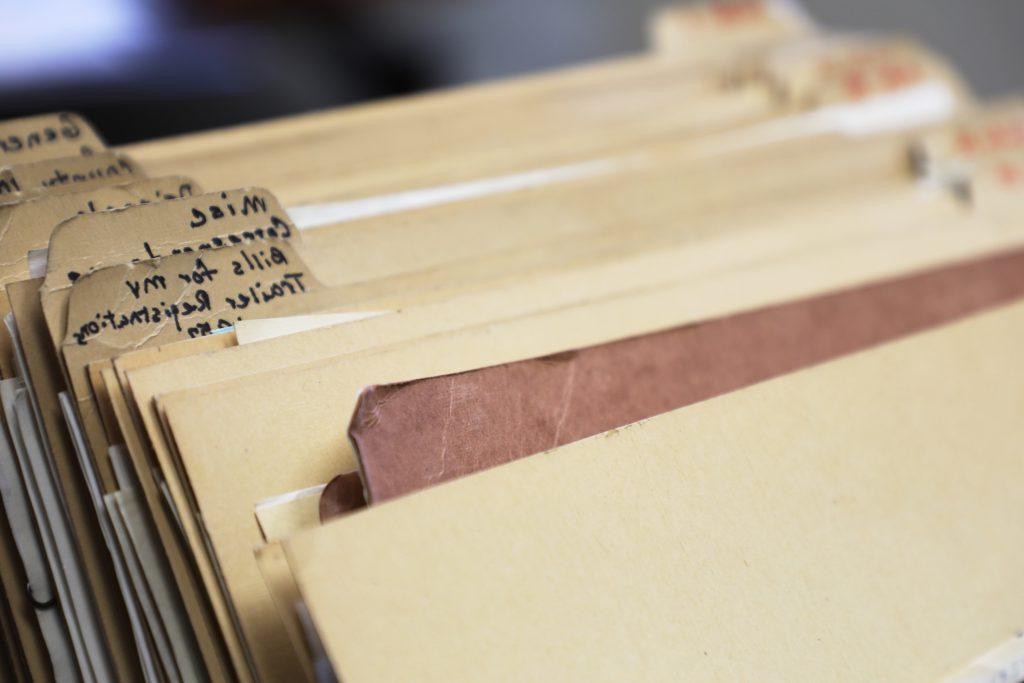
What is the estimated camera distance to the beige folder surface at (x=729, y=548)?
1.93 ft

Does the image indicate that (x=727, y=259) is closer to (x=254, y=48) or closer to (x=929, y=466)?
(x=929, y=466)

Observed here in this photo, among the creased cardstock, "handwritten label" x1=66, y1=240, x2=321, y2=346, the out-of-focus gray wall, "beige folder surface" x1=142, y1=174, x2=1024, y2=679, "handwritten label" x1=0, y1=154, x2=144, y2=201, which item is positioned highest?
the out-of-focus gray wall

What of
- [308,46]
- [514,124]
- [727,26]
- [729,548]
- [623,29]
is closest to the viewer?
[729,548]

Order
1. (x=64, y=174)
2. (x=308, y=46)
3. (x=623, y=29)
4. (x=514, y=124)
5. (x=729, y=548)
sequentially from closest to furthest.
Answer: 1. (x=729, y=548)
2. (x=64, y=174)
3. (x=514, y=124)
4. (x=308, y=46)
5. (x=623, y=29)

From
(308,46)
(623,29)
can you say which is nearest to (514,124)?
(308,46)

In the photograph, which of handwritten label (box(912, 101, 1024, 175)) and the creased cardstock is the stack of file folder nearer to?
the creased cardstock

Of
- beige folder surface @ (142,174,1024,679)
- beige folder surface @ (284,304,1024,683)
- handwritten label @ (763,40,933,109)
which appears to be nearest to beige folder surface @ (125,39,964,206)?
handwritten label @ (763,40,933,109)

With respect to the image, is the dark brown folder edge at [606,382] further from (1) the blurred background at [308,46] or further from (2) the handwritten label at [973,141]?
(1) the blurred background at [308,46]

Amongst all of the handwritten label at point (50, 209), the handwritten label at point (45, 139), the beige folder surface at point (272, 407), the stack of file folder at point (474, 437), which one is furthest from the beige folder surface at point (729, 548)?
the handwritten label at point (45, 139)

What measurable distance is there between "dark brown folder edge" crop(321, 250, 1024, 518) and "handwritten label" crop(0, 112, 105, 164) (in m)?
0.45

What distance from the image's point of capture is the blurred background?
7.88 feet

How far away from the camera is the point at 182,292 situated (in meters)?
0.74

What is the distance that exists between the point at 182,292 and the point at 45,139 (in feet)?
0.89

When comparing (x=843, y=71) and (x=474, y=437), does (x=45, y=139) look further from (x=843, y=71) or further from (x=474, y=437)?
(x=843, y=71)
